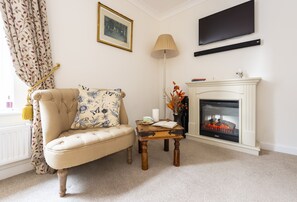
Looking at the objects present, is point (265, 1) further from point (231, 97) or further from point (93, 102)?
point (93, 102)

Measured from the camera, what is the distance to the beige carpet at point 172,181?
1081mm

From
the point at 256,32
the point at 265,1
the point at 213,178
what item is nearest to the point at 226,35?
the point at 256,32

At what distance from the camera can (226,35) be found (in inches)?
90.3

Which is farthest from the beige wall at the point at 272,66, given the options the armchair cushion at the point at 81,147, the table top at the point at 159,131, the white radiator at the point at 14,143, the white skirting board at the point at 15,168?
the white skirting board at the point at 15,168

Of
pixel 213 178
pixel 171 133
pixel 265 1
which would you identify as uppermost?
pixel 265 1

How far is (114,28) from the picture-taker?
7.52 feet

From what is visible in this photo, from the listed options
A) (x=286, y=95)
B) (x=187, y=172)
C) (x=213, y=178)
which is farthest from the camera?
(x=286, y=95)

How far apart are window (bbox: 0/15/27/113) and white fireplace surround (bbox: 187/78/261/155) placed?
2.43 metres

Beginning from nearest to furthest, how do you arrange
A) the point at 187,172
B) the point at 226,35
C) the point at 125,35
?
1. the point at 187,172
2. the point at 226,35
3. the point at 125,35

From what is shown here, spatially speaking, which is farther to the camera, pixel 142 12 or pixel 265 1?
pixel 142 12

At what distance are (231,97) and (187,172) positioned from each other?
4.47 feet

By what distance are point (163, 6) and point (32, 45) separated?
99.8 inches

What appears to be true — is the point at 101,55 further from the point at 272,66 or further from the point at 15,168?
the point at 272,66

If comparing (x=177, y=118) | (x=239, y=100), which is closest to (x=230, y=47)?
(x=239, y=100)
